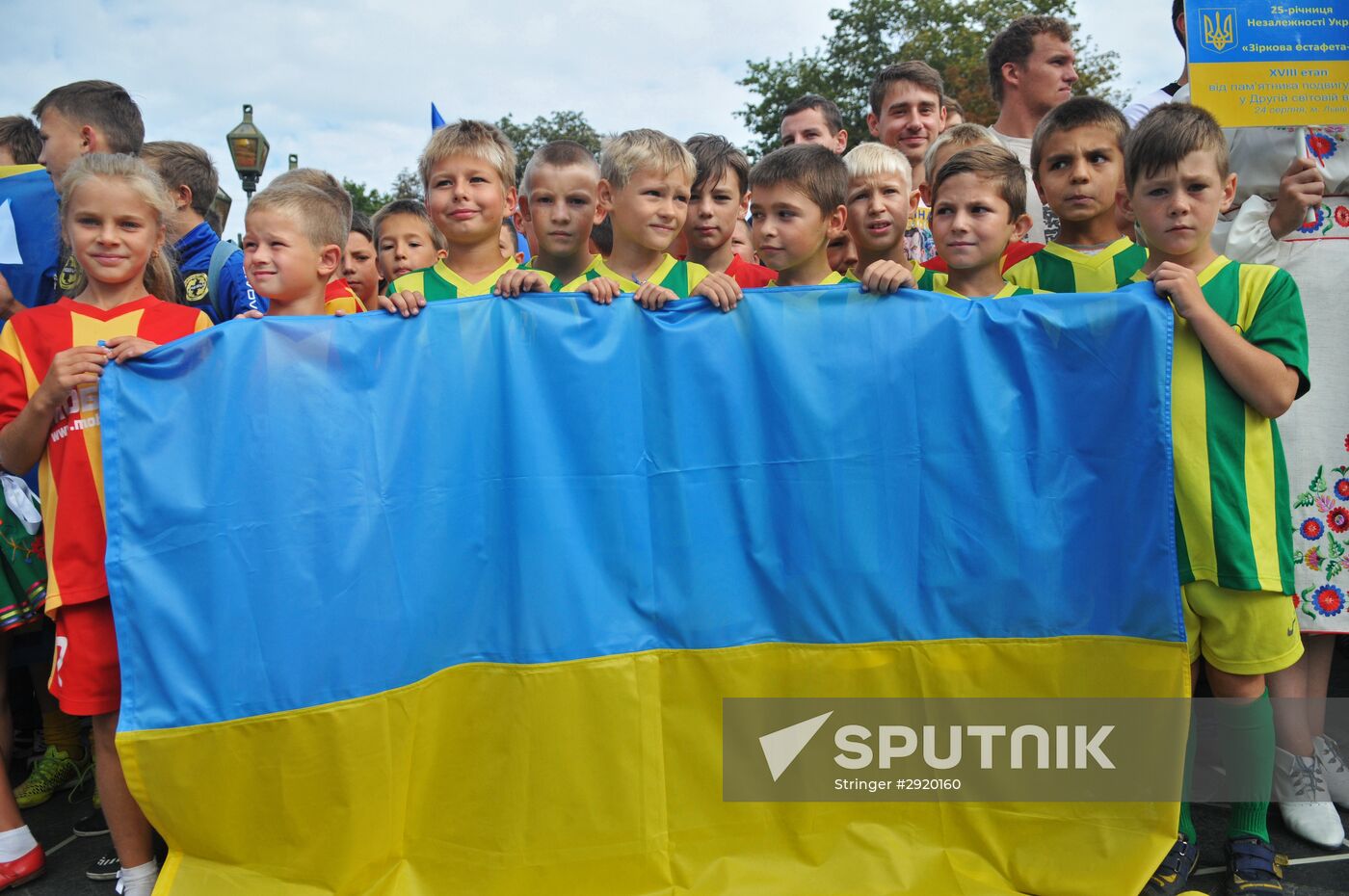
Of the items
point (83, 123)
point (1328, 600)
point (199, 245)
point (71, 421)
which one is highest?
point (83, 123)

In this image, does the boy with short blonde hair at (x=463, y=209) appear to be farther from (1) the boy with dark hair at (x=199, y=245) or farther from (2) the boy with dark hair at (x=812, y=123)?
(2) the boy with dark hair at (x=812, y=123)

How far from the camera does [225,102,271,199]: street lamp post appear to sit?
14.4 meters

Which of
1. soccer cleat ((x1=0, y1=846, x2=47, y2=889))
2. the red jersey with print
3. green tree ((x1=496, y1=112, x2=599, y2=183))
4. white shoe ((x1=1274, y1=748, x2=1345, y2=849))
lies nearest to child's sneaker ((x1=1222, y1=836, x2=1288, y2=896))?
white shoe ((x1=1274, y1=748, x2=1345, y2=849))

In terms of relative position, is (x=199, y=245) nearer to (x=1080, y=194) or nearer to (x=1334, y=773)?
(x=1080, y=194)

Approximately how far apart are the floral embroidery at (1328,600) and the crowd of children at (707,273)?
400 millimetres

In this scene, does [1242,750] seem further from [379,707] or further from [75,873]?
[75,873]

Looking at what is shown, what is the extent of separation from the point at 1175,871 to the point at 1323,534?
1.28 m

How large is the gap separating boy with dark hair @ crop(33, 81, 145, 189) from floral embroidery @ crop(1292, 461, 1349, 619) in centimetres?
446

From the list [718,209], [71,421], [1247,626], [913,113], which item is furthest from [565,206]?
[1247,626]

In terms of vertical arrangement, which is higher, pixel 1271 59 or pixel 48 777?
pixel 1271 59

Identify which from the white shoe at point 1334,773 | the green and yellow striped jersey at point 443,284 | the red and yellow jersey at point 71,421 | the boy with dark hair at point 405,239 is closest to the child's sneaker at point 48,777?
the red and yellow jersey at point 71,421

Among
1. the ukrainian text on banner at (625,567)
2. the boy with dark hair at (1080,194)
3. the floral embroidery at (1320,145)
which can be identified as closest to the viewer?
the ukrainian text on banner at (625,567)

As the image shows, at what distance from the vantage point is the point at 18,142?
16.4ft

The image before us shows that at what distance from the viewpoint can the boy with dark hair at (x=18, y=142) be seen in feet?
16.2
